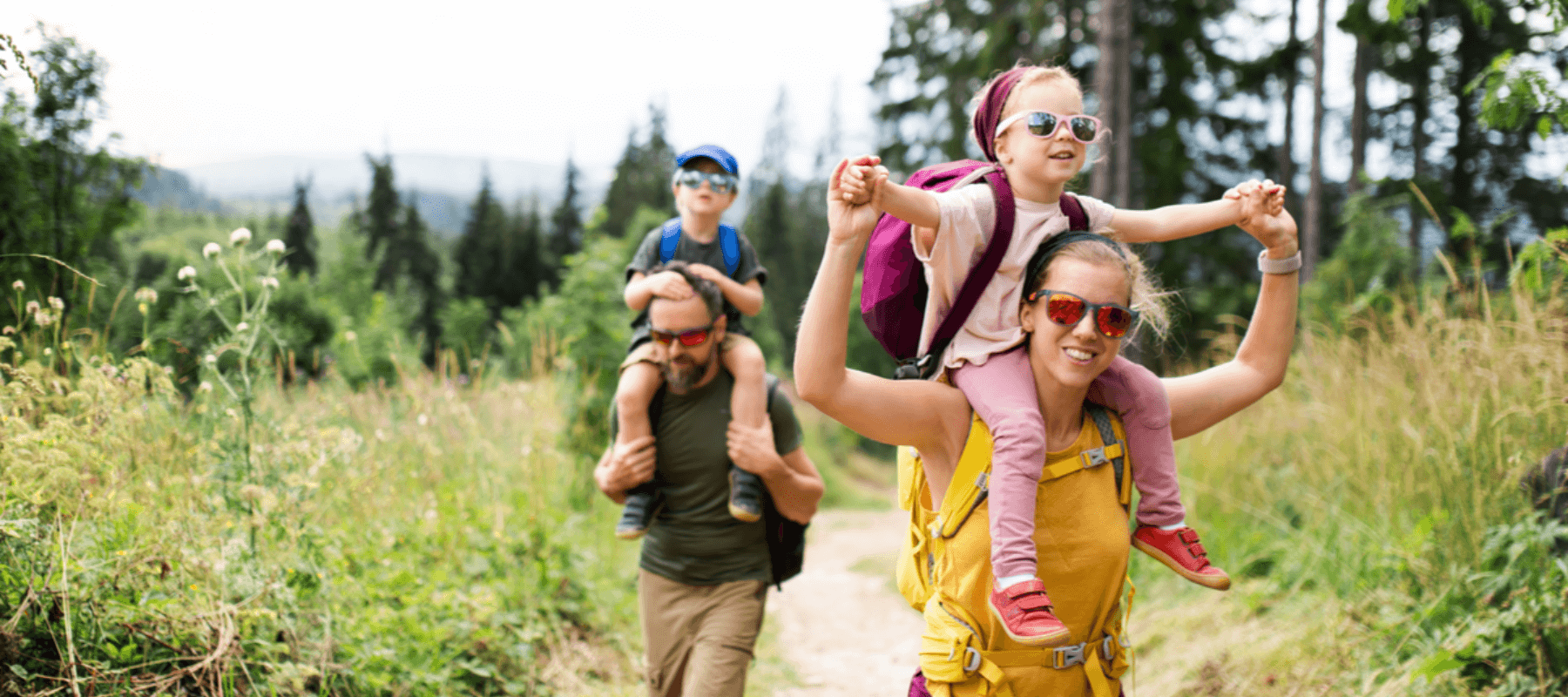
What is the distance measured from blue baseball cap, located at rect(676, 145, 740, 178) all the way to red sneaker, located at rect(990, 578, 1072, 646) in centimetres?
223

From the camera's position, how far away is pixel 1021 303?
1.96 meters

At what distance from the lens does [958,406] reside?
1.98 meters

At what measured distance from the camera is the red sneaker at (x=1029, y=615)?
1654 millimetres

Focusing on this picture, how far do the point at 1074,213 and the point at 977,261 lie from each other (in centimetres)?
32

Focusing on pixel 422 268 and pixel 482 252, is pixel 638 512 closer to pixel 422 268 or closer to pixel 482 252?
pixel 422 268

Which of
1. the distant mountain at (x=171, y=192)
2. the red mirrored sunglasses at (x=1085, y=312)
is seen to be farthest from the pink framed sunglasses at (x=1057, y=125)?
the distant mountain at (x=171, y=192)

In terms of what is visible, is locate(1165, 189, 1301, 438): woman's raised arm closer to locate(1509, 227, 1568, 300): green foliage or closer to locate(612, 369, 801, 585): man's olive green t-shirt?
locate(1509, 227, 1568, 300): green foliage

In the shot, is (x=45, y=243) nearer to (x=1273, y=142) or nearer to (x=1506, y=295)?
(x=1506, y=295)

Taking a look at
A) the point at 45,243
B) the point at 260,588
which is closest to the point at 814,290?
the point at 260,588

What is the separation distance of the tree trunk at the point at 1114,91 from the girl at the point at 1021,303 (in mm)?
6356

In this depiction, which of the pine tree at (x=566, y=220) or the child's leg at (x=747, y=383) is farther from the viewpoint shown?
the pine tree at (x=566, y=220)

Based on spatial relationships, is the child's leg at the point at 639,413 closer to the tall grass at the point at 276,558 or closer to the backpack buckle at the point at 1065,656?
the tall grass at the point at 276,558

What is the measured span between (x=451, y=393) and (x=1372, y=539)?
5.42m

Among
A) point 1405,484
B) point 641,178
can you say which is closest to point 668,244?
point 1405,484
